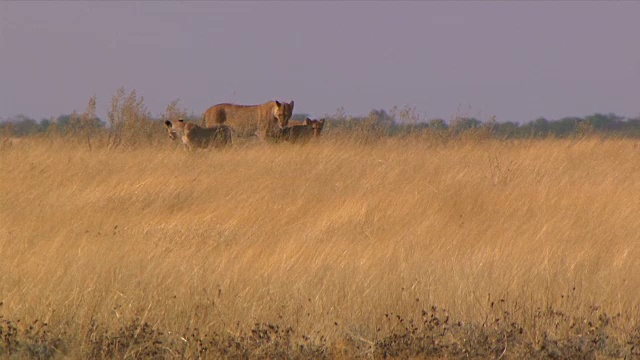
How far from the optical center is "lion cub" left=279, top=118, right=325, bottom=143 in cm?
1734

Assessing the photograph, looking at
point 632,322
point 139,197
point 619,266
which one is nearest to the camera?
point 632,322

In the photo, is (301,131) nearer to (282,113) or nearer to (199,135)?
(282,113)

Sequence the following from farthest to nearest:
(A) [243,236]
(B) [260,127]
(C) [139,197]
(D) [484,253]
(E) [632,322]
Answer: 1. (B) [260,127]
2. (C) [139,197]
3. (A) [243,236]
4. (D) [484,253]
5. (E) [632,322]

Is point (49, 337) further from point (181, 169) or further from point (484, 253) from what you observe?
point (181, 169)

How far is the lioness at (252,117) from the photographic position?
18.5m

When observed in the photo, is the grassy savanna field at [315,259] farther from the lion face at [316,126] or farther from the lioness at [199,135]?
the lion face at [316,126]

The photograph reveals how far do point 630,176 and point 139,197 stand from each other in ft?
18.9

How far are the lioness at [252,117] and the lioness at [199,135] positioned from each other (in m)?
1.91

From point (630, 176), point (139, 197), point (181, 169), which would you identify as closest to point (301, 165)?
point (181, 169)

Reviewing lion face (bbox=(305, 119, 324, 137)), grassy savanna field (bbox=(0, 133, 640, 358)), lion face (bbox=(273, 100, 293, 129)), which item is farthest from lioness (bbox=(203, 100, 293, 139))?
grassy savanna field (bbox=(0, 133, 640, 358))

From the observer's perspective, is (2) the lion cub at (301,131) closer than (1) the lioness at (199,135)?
No

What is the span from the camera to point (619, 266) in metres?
7.02

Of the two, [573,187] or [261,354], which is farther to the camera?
[573,187]

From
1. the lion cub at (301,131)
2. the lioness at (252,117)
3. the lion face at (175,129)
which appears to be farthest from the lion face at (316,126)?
the lion face at (175,129)
